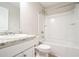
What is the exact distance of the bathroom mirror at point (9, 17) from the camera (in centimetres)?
Answer: 140

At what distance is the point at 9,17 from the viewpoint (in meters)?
1.52

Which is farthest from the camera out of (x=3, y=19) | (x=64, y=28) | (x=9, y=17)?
(x=64, y=28)

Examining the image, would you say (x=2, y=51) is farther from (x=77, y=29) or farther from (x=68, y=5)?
(x=68, y=5)

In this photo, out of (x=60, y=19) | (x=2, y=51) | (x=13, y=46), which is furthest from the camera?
(x=60, y=19)

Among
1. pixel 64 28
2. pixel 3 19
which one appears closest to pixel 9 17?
pixel 3 19

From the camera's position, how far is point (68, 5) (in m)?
2.39

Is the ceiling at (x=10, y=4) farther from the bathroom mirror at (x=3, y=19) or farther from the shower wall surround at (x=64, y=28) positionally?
the shower wall surround at (x=64, y=28)

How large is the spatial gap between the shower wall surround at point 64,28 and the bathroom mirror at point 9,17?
1.47 meters

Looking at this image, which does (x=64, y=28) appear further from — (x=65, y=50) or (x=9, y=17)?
(x=9, y=17)

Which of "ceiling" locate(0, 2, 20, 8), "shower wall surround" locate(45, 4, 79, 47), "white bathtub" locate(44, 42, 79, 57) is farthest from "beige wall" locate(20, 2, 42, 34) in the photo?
"white bathtub" locate(44, 42, 79, 57)

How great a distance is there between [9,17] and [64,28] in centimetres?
200

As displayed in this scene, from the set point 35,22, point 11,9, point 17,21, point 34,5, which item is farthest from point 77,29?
point 11,9

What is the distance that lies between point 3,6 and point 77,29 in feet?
7.09

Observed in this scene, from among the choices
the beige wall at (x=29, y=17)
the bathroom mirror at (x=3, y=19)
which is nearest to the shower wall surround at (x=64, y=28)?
the beige wall at (x=29, y=17)
